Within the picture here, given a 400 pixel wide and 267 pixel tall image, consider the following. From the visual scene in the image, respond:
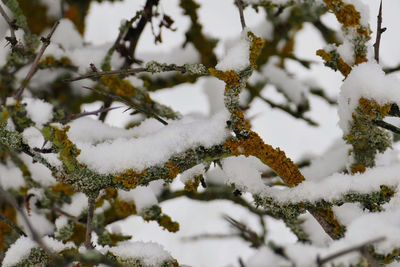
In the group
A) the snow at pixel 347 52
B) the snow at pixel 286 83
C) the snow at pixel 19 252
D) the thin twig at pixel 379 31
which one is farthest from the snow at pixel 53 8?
the thin twig at pixel 379 31

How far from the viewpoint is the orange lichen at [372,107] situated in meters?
1.08

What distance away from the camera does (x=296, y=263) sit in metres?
0.66

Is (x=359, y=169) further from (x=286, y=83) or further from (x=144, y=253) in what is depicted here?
(x=286, y=83)

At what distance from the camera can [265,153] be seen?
3.35ft

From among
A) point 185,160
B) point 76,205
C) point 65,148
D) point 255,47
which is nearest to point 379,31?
point 255,47

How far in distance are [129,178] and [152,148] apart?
0.10m

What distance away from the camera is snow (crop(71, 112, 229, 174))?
1.02 metres

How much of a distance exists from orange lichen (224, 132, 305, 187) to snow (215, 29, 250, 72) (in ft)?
0.58

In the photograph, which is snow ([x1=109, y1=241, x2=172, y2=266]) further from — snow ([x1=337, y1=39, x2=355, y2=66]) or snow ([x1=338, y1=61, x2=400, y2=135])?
snow ([x1=337, y1=39, x2=355, y2=66])

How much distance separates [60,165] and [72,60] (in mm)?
956

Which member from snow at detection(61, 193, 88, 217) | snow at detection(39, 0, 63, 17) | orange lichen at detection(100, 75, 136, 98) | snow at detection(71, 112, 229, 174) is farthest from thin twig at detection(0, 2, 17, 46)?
snow at detection(39, 0, 63, 17)

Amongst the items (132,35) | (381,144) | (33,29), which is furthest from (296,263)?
(33,29)

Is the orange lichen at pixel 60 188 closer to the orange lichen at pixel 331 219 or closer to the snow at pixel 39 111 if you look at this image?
the snow at pixel 39 111

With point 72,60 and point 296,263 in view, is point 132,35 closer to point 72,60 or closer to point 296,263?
point 72,60
